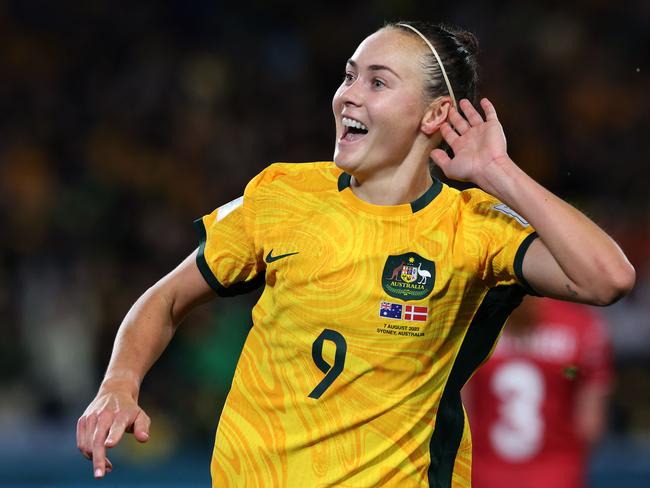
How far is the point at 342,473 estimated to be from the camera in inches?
110

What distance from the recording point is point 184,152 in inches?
419

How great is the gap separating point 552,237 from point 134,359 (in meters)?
1.05

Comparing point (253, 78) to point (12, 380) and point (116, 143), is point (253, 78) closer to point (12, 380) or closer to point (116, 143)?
point (116, 143)

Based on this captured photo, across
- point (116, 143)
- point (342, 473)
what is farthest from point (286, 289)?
point (116, 143)

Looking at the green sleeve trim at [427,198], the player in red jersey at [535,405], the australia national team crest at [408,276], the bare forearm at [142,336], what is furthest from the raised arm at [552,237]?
the player in red jersey at [535,405]

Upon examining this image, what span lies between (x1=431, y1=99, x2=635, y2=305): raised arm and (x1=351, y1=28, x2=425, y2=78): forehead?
0.80ft

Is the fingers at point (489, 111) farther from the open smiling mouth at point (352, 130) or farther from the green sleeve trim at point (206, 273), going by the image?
the green sleeve trim at point (206, 273)

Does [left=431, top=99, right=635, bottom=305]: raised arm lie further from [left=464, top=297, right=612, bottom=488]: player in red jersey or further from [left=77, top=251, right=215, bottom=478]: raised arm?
[left=464, top=297, right=612, bottom=488]: player in red jersey

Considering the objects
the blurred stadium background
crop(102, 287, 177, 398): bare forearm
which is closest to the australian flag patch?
crop(102, 287, 177, 398): bare forearm

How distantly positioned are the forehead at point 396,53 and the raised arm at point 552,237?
0.24 metres

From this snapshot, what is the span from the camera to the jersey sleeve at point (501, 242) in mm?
2766

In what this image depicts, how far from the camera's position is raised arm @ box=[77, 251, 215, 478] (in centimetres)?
264

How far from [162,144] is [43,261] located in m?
1.85

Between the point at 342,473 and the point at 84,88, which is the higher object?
the point at 84,88
